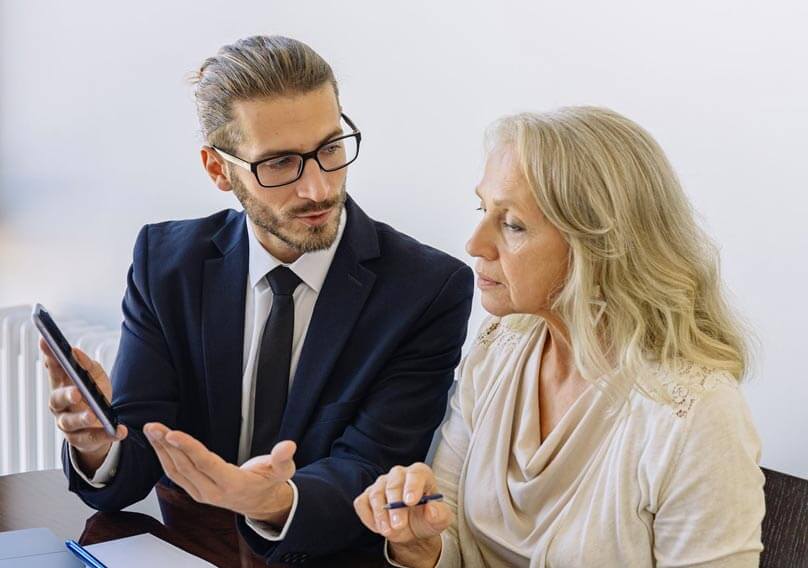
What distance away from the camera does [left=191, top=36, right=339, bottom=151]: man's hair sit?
2248 millimetres

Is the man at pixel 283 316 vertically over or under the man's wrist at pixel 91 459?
over

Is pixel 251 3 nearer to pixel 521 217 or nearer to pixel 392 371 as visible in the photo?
pixel 392 371

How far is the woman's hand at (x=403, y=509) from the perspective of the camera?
1.74 meters

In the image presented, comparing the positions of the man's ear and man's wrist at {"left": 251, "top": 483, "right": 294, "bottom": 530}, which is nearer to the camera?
man's wrist at {"left": 251, "top": 483, "right": 294, "bottom": 530}

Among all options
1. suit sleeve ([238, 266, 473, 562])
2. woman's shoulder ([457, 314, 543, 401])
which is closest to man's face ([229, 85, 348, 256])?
suit sleeve ([238, 266, 473, 562])

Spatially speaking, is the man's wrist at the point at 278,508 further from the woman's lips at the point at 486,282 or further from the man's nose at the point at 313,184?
the man's nose at the point at 313,184

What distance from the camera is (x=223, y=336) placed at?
88.9 inches

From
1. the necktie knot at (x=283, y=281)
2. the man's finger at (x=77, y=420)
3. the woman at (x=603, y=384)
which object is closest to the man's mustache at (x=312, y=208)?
the necktie knot at (x=283, y=281)

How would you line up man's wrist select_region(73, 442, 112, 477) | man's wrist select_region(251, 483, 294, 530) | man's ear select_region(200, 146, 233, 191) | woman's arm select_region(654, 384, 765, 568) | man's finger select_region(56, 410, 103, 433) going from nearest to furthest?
woman's arm select_region(654, 384, 765, 568) < man's wrist select_region(251, 483, 294, 530) < man's finger select_region(56, 410, 103, 433) < man's wrist select_region(73, 442, 112, 477) < man's ear select_region(200, 146, 233, 191)

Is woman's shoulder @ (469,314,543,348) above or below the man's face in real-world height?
below

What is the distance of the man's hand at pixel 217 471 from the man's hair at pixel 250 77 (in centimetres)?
80

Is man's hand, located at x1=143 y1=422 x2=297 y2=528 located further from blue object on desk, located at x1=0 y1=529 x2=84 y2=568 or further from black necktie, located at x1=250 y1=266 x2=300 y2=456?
black necktie, located at x1=250 y1=266 x2=300 y2=456

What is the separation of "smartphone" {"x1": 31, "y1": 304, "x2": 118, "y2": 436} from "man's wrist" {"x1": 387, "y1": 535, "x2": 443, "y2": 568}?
1.67 ft

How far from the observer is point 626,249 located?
1.78m
